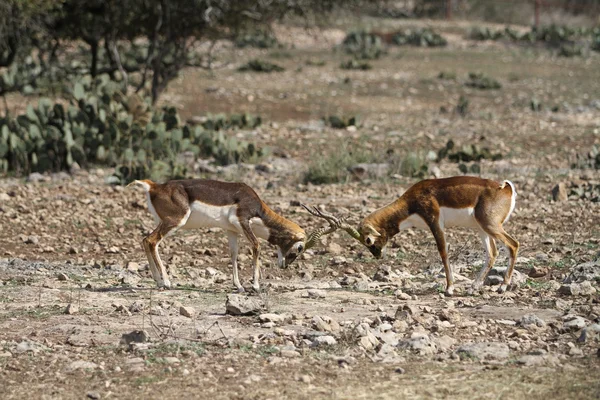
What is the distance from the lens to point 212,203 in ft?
29.2

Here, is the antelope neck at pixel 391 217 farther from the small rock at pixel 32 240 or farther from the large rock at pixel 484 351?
the small rock at pixel 32 240

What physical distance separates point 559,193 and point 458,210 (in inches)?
175

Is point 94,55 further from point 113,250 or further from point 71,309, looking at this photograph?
point 71,309

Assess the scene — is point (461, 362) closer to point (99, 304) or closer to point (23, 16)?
point (99, 304)

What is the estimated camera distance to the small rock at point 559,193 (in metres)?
13.0

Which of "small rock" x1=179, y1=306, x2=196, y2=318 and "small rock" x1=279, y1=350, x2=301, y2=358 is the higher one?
"small rock" x1=279, y1=350, x2=301, y2=358

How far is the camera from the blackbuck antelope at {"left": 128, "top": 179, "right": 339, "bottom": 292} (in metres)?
8.89

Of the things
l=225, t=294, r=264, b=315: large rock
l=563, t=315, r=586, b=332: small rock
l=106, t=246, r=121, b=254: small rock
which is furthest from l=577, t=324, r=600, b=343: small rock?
l=106, t=246, r=121, b=254: small rock

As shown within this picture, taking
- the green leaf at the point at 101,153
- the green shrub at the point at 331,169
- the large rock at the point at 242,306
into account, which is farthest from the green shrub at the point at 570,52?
the large rock at the point at 242,306

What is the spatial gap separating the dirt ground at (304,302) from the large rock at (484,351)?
1 centimetres

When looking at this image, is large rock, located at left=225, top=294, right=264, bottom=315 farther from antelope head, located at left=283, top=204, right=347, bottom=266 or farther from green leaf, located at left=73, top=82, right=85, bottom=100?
green leaf, located at left=73, top=82, right=85, bottom=100

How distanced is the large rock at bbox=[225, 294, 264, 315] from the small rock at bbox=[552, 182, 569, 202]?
595 cm

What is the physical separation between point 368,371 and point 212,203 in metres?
2.62

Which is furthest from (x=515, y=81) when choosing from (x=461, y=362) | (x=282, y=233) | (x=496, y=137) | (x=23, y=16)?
(x=461, y=362)
